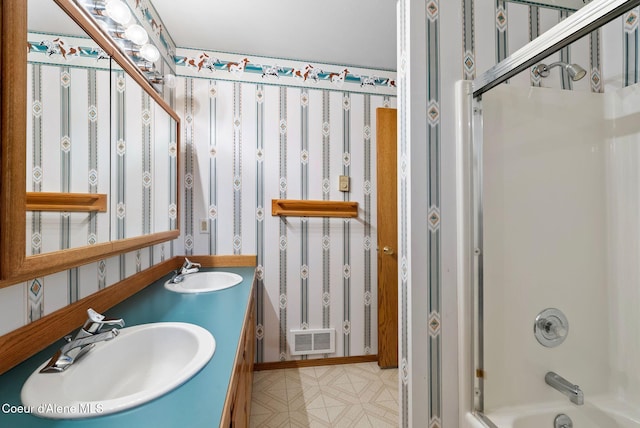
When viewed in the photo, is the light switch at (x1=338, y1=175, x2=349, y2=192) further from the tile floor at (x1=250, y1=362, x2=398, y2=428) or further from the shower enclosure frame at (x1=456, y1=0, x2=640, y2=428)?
the tile floor at (x1=250, y1=362, x2=398, y2=428)

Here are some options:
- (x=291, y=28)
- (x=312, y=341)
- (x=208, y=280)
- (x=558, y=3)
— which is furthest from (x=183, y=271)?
(x=558, y=3)

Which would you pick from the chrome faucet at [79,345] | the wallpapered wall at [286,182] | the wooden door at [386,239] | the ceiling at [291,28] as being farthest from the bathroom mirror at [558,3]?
the chrome faucet at [79,345]

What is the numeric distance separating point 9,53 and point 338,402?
6.75 ft

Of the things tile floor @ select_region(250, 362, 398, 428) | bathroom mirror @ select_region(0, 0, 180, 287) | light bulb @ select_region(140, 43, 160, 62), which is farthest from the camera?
tile floor @ select_region(250, 362, 398, 428)

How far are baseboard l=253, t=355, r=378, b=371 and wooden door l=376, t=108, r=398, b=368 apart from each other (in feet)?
0.46

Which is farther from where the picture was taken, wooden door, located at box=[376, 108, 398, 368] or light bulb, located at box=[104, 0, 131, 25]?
wooden door, located at box=[376, 108, 398, 368]

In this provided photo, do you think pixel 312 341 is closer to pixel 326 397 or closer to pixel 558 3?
pixel 326 397

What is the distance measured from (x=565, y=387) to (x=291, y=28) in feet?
7.59

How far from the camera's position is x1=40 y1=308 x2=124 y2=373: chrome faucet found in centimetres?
63

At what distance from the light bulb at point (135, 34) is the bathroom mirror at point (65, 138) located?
15cm

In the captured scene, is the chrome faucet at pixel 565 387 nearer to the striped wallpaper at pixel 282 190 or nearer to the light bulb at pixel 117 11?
the striped wallpaper at pixel 282 190

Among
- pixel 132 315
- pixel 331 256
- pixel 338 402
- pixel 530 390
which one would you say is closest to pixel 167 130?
pixel 132 315

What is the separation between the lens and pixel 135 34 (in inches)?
46.8

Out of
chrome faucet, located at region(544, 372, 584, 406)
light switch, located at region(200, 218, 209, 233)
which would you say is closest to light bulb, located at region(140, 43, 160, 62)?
light switch, located at region(200, 218, 209, 233)
